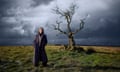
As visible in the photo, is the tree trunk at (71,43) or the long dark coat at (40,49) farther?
the tree trunk at (71,43)

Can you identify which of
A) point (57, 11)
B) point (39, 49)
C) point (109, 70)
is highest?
point (57, 11)

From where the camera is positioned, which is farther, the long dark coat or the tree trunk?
the tree trunk

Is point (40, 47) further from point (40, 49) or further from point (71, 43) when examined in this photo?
point (71, 43)

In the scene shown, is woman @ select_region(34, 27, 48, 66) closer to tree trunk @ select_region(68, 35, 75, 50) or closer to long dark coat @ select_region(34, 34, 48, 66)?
long dark coat @ select_region(34, 34, 48, 66)

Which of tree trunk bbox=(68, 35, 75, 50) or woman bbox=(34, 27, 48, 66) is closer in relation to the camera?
woman bbox=(34, 27, 48, 66)

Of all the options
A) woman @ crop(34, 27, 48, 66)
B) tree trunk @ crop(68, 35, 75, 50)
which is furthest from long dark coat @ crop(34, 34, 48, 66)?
tree trunk @ crop(68, 35, 75, 50)

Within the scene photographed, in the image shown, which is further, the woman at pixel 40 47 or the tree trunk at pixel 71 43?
the tree trunk at pixel 71 43

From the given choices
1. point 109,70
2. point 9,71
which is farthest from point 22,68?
point 109,70

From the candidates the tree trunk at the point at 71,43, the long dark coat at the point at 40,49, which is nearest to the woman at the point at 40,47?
the long dark coat at the point at 40,49

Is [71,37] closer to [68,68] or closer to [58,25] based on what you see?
[58,25]

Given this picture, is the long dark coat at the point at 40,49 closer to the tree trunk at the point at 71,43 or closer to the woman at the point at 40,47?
the woman at the point at 40,47

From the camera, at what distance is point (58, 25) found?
35375 mm

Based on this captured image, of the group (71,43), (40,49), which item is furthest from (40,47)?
(71,43)

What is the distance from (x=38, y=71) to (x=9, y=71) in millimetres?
2455
